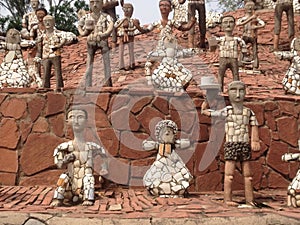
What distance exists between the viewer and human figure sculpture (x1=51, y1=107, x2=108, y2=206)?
5.35m

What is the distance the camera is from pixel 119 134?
6.57 metres

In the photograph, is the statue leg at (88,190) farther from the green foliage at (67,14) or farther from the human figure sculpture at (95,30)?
the green foliage at (67,14)

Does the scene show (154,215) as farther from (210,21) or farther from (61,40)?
(210,21)

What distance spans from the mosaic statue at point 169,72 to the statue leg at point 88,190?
199cm

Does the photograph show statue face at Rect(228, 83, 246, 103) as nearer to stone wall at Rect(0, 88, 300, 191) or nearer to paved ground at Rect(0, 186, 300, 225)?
paved ground at Rect(0, 186, 300, 225)

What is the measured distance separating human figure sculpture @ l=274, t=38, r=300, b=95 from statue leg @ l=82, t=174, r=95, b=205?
132 inches

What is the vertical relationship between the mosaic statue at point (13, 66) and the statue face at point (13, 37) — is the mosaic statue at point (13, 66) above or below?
below

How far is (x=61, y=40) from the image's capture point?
7.17 metres

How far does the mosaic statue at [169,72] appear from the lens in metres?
7.03

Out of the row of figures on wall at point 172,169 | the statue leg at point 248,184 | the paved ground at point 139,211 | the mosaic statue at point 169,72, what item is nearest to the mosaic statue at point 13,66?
the mosaic statue at point 169,72

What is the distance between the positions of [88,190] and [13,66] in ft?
9.03

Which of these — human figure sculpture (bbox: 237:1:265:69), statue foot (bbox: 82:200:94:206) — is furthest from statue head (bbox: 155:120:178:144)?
human figure sculpture (bbox: 237:1:265:69)

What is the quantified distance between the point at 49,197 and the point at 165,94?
1923 mm

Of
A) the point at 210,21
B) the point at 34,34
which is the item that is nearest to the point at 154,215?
the point at 34,34
